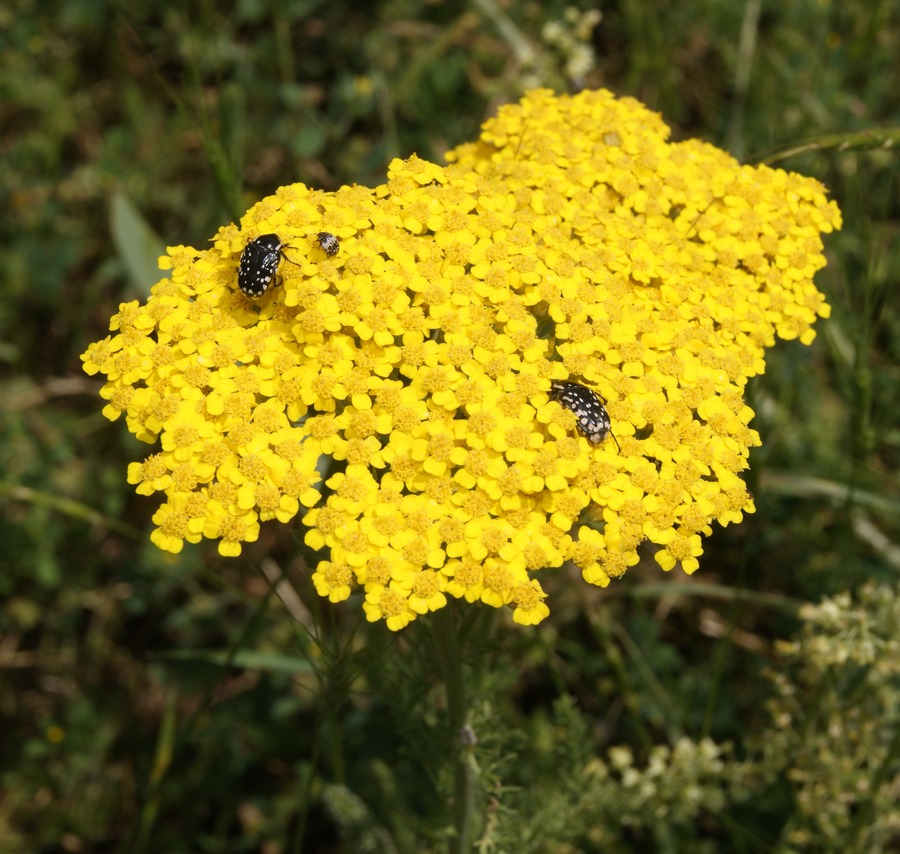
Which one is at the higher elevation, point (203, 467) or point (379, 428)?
point (379, 428)

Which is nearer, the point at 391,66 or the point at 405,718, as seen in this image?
the point at 405,718

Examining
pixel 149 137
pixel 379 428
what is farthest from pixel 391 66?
pixel 379 428

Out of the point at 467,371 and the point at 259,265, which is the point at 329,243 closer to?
the point at 259,265

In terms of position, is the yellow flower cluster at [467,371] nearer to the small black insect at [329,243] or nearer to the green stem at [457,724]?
the small black insect at [329,243]

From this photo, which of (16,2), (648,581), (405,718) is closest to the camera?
(405,718)

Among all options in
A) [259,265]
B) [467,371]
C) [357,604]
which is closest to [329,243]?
[259,265]

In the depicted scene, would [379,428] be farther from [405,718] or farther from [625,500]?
[405,718]

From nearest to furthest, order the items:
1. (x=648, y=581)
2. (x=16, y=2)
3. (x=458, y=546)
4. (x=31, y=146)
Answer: (x=458, y=546), (x=648, y=581), (x=31, y=146), (x=16, y=2)

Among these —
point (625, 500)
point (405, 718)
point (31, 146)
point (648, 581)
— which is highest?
point (31, 146)
